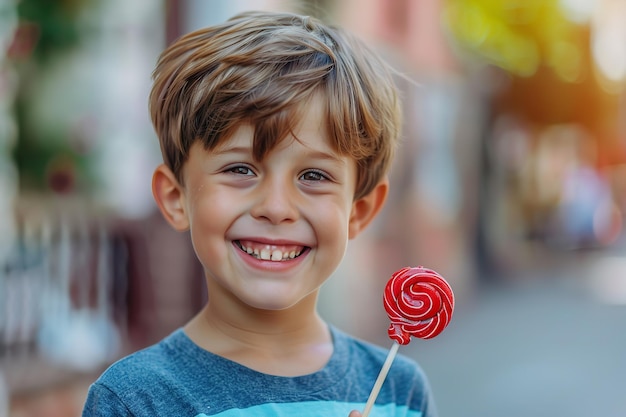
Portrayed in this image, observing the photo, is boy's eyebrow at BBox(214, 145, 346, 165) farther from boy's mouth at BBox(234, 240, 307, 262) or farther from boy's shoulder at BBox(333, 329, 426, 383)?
boy's shoulder at BBox(333, 329, 426, 383)

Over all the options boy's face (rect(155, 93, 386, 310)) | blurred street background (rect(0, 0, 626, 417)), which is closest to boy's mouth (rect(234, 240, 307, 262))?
boy's face (rect(155, 93, 386, 310))

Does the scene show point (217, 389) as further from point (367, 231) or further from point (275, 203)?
point (367, 231)

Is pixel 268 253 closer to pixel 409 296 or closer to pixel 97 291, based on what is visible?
pixel 409 296

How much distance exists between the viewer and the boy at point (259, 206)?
5.86ft

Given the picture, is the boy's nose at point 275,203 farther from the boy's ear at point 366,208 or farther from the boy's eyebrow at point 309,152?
the boy's ear at point 366,208

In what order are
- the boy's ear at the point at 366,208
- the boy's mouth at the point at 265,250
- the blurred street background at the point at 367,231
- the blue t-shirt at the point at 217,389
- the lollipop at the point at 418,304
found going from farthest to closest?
the blurred street background at the point at 367,231, the boy's ear at the point at 366,208, the lollipop at the point at 418,304, the boy's mouth at the point at 265,250, the blue t-shirt at the point at 217,389

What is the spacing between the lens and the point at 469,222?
12188 millimetres

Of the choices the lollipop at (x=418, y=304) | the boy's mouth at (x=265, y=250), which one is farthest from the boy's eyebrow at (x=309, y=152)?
the lollipop at (x=418, y=304)

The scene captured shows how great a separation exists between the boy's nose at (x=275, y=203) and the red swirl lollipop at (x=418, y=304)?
347 mm

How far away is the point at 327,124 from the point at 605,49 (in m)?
21.8

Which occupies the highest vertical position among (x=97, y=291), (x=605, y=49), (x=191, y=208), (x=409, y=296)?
(x=605, y=49)

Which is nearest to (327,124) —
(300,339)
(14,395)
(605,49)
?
(300,339)

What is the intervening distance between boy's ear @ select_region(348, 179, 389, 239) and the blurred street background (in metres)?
0.39

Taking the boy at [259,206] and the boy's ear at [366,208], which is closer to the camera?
the boy at [259,206]
